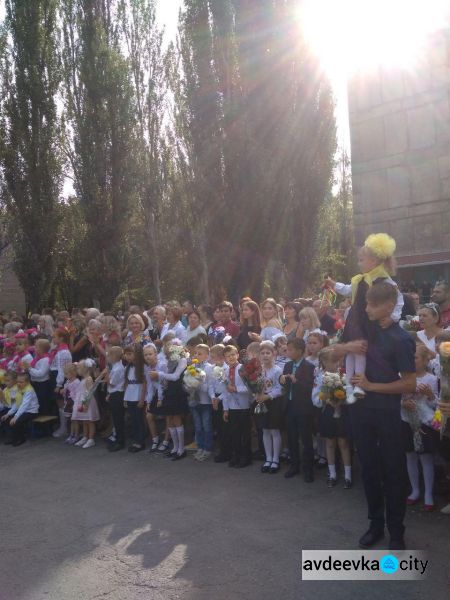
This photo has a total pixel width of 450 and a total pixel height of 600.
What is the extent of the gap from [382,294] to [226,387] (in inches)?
129

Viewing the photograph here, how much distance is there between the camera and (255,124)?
17125mm

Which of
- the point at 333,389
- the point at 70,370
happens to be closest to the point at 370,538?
the point at 333,389

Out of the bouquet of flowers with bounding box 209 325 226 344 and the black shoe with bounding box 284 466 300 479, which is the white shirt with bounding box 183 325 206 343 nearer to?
the bouquet of flowers with bounding box 209 325 226 344

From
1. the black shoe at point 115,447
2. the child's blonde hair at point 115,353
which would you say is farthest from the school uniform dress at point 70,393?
the black shoe at point 115,447

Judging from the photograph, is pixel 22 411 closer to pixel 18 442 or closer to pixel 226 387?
pixel 18 442

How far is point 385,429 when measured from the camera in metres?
4.01

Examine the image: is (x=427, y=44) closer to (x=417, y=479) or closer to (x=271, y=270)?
(x=271, y=270)

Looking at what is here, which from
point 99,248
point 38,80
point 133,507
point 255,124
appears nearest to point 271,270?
point 255,124

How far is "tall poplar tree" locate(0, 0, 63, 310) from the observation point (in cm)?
1919

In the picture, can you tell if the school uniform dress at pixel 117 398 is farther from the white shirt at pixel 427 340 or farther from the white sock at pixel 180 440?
the white shirt at pixel 427 340

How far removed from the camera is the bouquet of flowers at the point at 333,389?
17.6 feet

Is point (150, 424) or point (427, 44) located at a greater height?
point (427, 44)

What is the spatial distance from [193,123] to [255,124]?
6.50ft

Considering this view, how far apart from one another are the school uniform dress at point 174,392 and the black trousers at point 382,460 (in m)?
3.50
